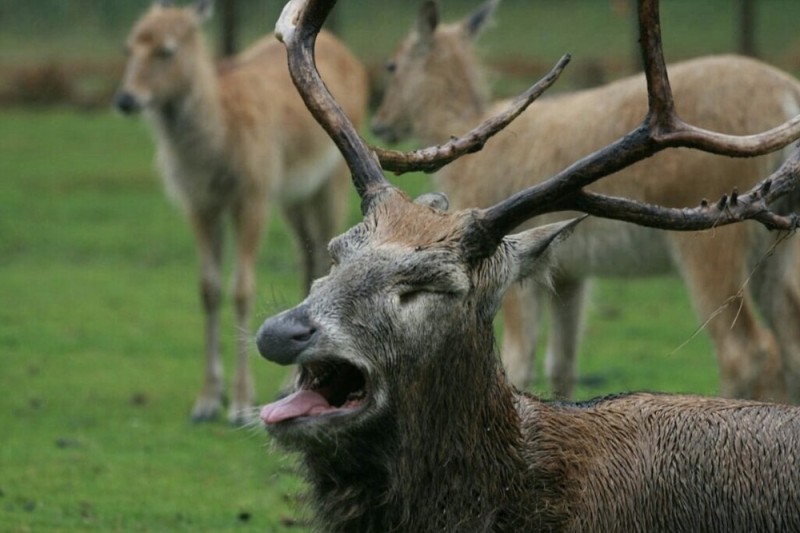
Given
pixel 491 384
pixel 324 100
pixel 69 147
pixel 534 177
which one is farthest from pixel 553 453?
pixel 69 147

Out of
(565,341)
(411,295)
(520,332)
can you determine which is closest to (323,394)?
(411,295)

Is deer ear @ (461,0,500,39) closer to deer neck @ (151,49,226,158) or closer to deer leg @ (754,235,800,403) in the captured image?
deer neck @ (151,49,226,158)

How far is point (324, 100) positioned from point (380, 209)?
0.69 metres

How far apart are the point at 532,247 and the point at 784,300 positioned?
464 centimetres

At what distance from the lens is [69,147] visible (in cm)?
2764

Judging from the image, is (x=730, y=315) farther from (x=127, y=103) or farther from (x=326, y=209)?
(x=326, y=209)

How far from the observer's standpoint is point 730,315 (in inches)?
363

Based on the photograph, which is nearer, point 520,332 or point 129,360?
point 520,332

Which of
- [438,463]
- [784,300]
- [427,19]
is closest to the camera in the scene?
[438,463]

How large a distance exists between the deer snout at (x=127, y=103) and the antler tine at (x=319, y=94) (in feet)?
22.3

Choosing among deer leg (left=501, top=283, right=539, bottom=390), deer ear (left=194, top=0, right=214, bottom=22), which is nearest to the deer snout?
deer ear (left=194, top=0, right=214, bottom=22)

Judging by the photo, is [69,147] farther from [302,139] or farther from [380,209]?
[380,209]

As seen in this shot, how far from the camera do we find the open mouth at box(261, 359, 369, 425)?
4.67m

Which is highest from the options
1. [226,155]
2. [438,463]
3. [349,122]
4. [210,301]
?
[349,122]
